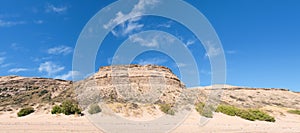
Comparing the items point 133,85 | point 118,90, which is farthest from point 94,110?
point 133,85

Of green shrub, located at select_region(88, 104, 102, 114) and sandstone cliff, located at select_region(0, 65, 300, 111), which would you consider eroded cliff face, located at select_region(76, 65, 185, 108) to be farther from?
green shrub, located at select_region(88, 104, 102, 114)

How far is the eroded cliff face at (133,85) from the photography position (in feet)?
154

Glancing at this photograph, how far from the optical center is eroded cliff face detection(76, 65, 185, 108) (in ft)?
154

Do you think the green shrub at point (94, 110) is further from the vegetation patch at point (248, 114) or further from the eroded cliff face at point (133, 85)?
the vegetation patch at point (248, 114)

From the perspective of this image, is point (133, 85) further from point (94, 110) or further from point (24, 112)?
point (24, 112)

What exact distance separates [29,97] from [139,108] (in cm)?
2442

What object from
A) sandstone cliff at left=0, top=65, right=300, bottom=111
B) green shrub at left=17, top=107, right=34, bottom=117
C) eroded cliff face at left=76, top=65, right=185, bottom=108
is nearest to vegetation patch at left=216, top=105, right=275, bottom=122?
sandstone cliff at left=0, top=65, right=300, bottom=111

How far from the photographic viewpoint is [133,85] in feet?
173

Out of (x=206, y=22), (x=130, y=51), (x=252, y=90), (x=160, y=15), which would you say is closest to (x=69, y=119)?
(x=130, y=51)

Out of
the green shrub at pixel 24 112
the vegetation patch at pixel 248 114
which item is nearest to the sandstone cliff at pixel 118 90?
the vegetation patch at pixel 248 114

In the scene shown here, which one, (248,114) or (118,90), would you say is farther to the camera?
(118,90)

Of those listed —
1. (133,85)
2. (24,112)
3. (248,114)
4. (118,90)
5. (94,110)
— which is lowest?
(248,114)

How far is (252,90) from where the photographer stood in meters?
90.9

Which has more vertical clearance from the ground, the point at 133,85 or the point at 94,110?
the point at 133,85
